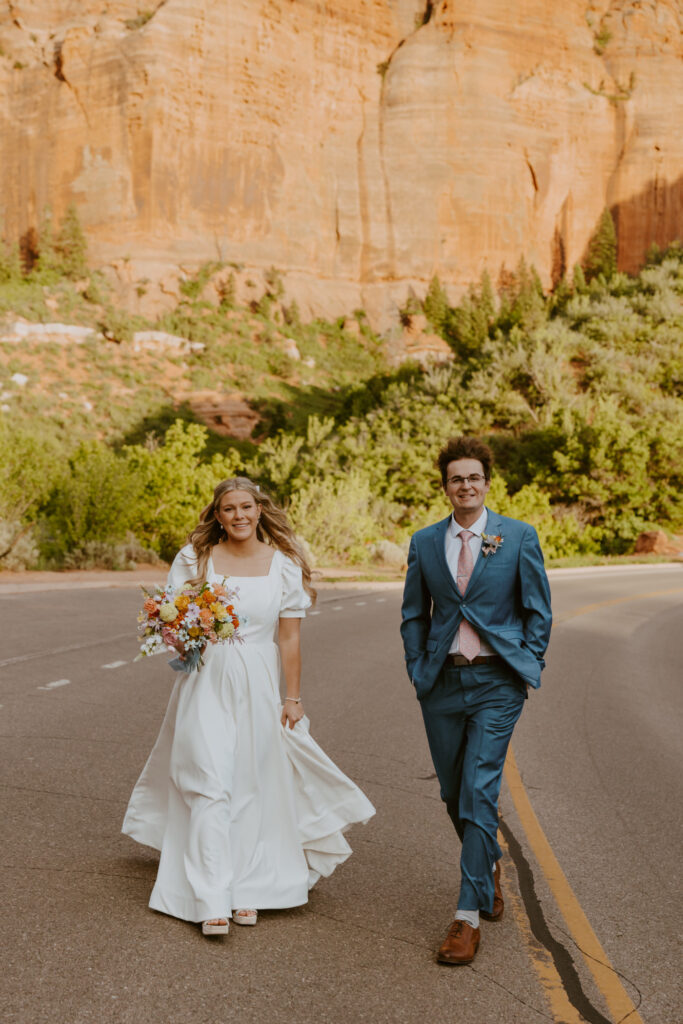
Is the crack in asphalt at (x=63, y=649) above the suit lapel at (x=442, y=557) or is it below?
below

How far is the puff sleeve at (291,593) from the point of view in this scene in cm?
509

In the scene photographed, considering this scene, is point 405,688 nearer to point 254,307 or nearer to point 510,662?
point 510,662

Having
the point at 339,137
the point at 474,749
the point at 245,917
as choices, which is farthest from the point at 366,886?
the point at 339,137

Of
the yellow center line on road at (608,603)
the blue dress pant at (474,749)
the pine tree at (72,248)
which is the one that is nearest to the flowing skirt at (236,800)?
the blue dress pant at (474,749)

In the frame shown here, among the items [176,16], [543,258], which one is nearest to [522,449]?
[543,258]

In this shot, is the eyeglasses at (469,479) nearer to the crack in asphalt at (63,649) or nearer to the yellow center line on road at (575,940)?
the yellow center line on road at (575,940)

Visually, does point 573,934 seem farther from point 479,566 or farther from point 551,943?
point 479,566

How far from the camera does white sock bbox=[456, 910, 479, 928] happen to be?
424cm

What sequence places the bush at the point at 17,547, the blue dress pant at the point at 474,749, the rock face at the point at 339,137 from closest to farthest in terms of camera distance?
the blue dress pant at the point at 474,749
the bush at the point at 17,547
the rock face at the point at 339,137

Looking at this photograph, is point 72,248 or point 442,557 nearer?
point 442,557

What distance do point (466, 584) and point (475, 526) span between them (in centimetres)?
25

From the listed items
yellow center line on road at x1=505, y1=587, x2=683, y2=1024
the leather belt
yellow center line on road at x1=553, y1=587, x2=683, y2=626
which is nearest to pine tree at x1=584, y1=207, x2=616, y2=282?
yellow center line on road at x1=553, y1=587, x2=683, y2=626

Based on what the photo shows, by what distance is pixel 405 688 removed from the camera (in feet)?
37.5

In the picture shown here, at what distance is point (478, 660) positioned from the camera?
A: 4.56 metres
